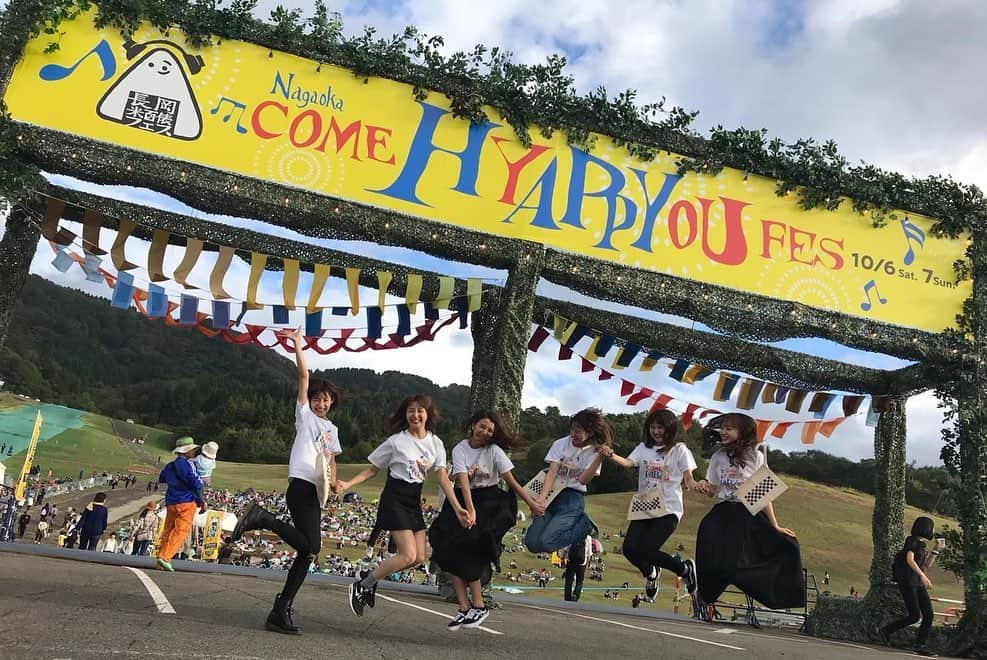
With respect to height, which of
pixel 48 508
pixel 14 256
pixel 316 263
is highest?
pixel 316 263

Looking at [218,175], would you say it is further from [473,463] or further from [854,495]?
[854,495]

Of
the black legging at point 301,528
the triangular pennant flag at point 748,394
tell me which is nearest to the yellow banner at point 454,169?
the triangular pennant flag at point 748,394

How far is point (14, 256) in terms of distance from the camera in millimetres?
9805

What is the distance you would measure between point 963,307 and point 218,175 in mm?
10917

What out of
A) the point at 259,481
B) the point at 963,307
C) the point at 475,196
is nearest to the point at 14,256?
the point at 475,196

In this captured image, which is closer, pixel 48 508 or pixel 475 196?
pixel 475 196

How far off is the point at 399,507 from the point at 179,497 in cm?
449

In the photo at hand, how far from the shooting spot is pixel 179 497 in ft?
29.0

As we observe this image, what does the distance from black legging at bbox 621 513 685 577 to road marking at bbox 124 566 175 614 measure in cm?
368

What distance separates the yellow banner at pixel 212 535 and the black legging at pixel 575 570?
10236 mm

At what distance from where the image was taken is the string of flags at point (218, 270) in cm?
972

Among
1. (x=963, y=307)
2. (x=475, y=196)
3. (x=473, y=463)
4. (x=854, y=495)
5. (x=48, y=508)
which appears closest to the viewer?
(x=473, y=463)

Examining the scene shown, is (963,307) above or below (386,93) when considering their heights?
below

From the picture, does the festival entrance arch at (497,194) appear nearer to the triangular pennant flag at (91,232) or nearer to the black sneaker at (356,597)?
the triangular pennant flag at (91,232)
